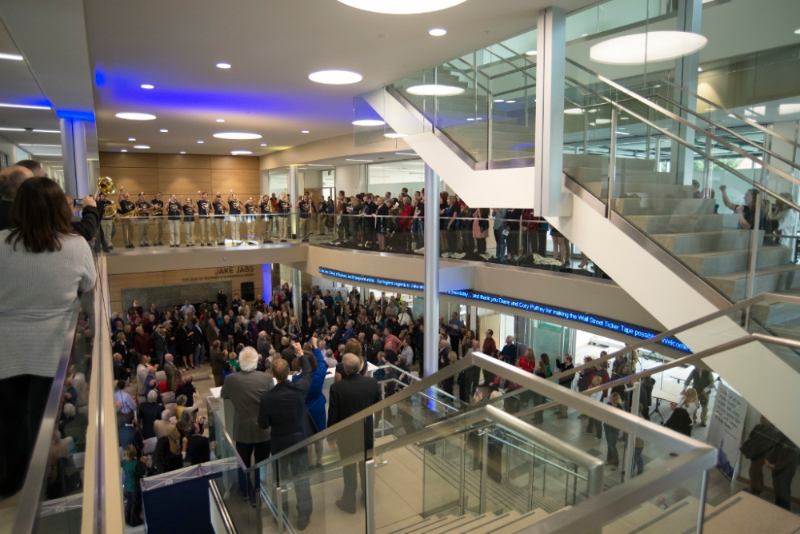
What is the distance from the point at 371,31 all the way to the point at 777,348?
577 centimetres

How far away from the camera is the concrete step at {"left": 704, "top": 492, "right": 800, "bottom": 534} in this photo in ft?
6.49

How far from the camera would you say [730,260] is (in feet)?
15.2

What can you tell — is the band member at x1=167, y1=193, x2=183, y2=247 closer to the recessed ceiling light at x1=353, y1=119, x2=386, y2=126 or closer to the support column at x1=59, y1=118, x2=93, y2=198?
the support column at x1=59, y1=118, x2=93, y2=198

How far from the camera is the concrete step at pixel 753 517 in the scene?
1.98 metres

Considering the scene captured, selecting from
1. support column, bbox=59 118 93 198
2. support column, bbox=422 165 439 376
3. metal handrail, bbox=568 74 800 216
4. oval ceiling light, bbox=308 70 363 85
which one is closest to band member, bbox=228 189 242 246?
support column, bbox=59 118 93 198

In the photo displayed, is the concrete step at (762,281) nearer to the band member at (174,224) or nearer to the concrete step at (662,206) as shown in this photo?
the concrete step at (662,206)

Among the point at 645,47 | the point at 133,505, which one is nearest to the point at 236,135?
the point at 133,505

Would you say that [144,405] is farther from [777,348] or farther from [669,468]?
[669,468]

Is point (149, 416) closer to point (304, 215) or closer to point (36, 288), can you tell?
point (36, 288)

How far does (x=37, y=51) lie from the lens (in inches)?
244

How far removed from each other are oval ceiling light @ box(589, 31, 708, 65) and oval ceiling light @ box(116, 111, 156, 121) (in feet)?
36.7

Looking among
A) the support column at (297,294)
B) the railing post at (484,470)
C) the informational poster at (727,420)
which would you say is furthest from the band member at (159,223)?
the informational poster at (727,420)

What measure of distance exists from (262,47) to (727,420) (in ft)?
23.2

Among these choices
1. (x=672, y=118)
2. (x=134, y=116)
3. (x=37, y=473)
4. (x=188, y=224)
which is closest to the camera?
(x=37, y=473)
